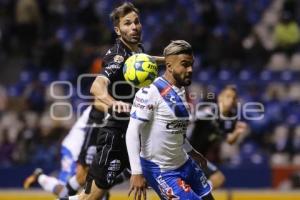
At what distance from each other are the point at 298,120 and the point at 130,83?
7.85 metres

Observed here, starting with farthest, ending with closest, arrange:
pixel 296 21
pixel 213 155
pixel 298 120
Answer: pixel 296 21
pixel 298 120
pixel 213 155

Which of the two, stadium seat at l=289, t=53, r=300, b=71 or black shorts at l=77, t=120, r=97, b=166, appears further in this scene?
stadium seat at l=289, t=53, r=300, b=71

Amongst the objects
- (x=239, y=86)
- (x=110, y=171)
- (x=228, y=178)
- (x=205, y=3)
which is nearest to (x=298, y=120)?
(x=239, y=86)

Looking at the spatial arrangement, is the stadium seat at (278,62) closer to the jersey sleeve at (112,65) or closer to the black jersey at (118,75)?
the black jersey at (118,75)

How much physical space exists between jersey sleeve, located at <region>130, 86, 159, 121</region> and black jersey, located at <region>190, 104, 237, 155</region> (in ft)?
11.0

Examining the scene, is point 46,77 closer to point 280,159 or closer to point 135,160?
point 280,159

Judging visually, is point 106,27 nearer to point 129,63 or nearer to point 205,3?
point 205,3

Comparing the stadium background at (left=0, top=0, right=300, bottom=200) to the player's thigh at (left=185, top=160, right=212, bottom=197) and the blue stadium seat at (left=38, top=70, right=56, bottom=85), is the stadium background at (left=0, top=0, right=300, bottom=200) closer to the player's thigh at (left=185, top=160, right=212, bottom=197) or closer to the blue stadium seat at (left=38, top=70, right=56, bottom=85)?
the blue stadium seat at (left=38, top=70, right=56, bottom=85)

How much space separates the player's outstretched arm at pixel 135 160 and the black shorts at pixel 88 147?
9.04 feet

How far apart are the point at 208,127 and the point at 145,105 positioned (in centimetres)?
370

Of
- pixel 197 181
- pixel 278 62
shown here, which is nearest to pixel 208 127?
pixel 197 181

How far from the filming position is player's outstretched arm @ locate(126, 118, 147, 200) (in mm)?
7523

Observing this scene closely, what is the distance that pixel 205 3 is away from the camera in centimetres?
1794

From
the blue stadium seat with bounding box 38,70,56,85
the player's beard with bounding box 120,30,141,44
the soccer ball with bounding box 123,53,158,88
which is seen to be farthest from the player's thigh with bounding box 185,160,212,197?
the blue stadium seat with bounding box 38,70,56,85
